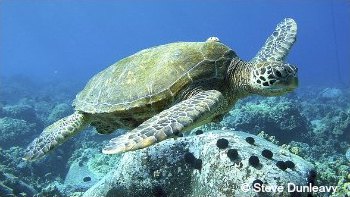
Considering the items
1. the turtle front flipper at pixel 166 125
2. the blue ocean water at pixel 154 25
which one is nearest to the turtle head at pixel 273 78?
the turtle front flipper at pixel 166 125

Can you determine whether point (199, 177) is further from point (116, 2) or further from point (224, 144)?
point (116, 2)

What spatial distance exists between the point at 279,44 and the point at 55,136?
4.86 m

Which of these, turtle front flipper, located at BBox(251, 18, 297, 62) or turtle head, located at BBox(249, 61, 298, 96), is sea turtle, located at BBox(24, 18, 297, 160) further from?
turtle front flipper, located at BBox(251, 18, 297, 62)

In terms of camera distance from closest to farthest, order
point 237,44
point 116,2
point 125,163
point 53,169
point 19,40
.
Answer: point 125,163 → point 53,169 → point 116,2 → point 19,40 → point 237,44

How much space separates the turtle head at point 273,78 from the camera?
5371mm

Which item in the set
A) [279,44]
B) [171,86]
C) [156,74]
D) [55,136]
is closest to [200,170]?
[171,86]

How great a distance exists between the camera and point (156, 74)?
5.63m

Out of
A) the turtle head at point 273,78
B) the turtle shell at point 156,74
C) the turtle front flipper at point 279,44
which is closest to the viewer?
the turtle head at point 273,78

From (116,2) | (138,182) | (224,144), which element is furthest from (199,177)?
(116,2)

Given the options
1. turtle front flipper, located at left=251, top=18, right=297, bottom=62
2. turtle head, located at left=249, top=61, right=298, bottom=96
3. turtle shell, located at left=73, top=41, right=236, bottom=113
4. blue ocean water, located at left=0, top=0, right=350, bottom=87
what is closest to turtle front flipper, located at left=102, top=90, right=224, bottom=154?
turtle shell, located at left=73, top=41, right=236, bottom=113

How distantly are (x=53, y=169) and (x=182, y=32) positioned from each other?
604 feet

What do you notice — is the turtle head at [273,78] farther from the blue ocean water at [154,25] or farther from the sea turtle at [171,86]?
the blue ocean water at [154,25]

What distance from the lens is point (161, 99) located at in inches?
213

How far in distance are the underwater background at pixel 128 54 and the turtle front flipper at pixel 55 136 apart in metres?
1.11
